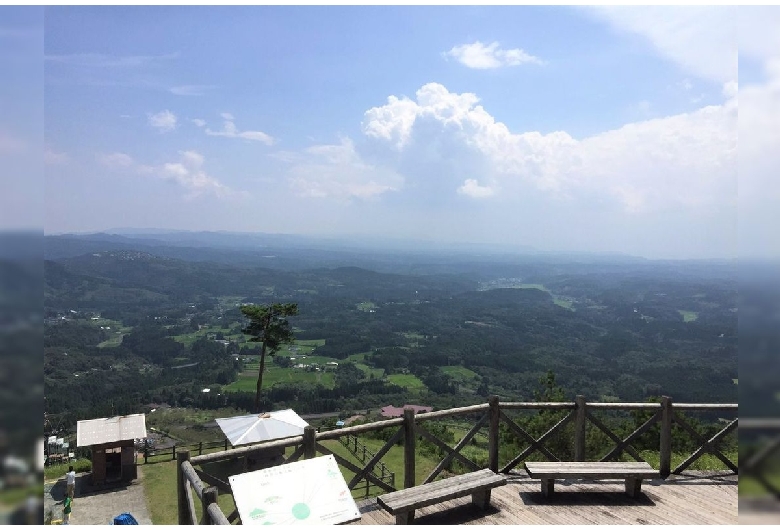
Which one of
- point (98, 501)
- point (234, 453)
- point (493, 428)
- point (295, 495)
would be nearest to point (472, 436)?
point (493, 428)

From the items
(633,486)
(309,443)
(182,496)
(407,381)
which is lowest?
(407,381)

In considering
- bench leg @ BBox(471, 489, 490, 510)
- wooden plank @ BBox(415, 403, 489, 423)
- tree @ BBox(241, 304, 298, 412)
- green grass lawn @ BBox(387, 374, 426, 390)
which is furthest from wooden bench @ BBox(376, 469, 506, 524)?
green grass lawn @ BBox(387, 374, 426, 390)

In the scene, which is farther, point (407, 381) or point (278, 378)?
point (407, 381)

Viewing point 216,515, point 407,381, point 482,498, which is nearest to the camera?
point 216,515

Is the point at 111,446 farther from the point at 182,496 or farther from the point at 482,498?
the point at 482,498

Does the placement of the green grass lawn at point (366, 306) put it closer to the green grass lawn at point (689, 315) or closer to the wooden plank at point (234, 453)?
the green grass lawn at point (689, 315)

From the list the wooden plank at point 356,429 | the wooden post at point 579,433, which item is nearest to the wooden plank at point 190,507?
the wooden plank at point 356,429
